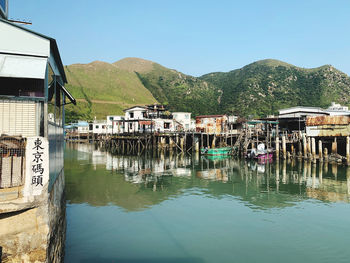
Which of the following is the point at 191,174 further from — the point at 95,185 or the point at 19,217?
the point at 19,217

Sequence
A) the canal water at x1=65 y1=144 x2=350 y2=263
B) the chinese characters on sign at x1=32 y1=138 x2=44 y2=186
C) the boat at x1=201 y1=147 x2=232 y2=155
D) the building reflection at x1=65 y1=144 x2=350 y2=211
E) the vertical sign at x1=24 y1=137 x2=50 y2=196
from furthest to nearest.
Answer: the boat at x1=201 y1=147 x2=232 y2=155 → the building reflection at x1=65 y1=144 x2=350 y2=211 → the canal water at x1=65 y1=144 x2=350 y2=263 → the chinese characters on sign at x1=32 y1=138 x2=44 y2=186 → the vertical sign at x1=24 y1=137 x2=50 y2=196

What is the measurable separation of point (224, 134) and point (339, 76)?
→ 80458mm

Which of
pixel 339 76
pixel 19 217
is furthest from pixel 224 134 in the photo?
pixel 339 76

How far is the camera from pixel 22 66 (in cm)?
723

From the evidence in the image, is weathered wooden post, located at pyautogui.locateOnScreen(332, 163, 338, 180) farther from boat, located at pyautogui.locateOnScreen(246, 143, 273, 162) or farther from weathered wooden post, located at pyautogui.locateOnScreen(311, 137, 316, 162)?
boat, located at pyautogui.locateOnScreen(246, 143, 273, 162)

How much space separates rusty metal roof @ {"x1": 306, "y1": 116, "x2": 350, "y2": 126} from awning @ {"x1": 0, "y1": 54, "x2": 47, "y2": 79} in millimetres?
36893

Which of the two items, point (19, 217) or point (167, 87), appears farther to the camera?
point (167, 87)

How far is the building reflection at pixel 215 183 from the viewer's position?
57.4 feet

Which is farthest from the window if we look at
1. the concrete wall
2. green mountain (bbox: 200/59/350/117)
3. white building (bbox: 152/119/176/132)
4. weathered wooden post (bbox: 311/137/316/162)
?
green mountain (bbox: 200/59/350/117)

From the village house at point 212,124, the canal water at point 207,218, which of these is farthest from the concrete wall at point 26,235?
the village house at point 212,124

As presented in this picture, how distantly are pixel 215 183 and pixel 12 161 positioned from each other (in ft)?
60.2

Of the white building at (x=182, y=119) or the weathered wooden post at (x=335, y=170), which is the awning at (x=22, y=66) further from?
the white building at (x=182, y=119)

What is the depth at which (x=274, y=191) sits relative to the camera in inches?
779

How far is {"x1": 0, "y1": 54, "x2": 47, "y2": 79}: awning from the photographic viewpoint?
7.04 m
